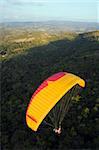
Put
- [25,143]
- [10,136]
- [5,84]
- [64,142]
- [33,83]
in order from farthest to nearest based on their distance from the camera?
1. [5,84]
2. [33,83]
3. [10,136]
4. [25,143]
5. [64,142]

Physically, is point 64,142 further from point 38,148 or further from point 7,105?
point 7,105

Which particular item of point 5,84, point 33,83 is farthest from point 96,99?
point 5,84

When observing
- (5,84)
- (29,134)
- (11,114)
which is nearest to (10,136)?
(29,134)

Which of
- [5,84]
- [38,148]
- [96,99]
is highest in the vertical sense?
[96,99]

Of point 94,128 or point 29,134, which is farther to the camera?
point 29,134

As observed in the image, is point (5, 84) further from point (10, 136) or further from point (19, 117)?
point (10, 136)

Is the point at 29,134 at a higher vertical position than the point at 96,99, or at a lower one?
lower

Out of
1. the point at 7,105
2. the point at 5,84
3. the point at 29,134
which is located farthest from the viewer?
the point at 5,84
